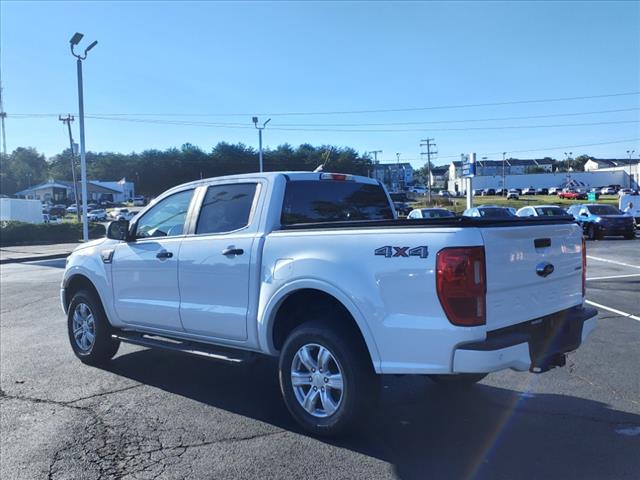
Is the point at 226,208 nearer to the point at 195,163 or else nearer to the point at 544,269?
the point at 544,269

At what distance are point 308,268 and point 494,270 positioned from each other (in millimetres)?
1358

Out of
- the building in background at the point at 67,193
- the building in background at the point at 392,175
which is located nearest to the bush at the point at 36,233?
the building in background at the point at 392,175

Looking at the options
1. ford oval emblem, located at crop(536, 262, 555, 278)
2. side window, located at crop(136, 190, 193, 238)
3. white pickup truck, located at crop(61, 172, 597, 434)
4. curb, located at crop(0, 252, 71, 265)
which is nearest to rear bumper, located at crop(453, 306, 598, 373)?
white pickup truck, located at crop(61, 172, 597, 434)

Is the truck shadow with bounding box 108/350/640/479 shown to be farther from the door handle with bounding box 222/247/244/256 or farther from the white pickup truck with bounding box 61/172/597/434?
the door handle with bounding box 222/247/244/256

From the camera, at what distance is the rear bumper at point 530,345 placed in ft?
12.0

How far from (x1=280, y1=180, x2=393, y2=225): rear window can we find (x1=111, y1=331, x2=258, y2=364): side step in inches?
48.3

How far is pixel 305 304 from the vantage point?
479 centimetres

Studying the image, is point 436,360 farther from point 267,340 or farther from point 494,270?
point 267,340

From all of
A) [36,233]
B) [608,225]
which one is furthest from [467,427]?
[36,233]

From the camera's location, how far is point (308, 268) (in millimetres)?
4363

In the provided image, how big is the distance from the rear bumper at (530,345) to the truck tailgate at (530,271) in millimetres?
74

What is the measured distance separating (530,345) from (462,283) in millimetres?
873

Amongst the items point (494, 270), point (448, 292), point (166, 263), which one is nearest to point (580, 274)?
point (494, 270)

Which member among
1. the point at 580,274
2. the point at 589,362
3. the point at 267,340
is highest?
the point at 580,274
